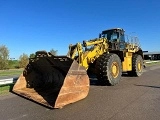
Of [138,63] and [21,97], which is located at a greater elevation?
[138,63]

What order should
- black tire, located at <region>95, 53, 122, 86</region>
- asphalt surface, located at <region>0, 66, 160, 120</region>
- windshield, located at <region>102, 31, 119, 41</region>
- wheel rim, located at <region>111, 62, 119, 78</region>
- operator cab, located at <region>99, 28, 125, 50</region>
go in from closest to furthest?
1. asphalt surface, located at <region>0, 66, 160, 120</region>
2. black tire, located at <region>95, 53, 122, 86</region>
3. wheel rim, located at <region>111, 62, 119, 78</region>
4. operator cab, located at <region>99, 28, 125, 50</region>
5. windshield, located at <region>102, 31, 119, 41</region>

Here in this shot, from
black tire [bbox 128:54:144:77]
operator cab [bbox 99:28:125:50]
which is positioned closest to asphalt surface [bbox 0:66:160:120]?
operator cab [bbox 99:28:125:50]

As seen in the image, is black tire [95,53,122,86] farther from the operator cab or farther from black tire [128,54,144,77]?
black tire [128,54,144,77]

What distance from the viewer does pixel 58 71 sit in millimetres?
9695

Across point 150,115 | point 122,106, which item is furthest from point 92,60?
point 150,115

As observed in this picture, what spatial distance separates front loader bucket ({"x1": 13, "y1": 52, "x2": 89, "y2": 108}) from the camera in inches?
292

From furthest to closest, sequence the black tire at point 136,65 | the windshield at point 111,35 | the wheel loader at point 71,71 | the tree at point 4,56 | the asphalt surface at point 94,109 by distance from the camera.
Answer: the tree at point 4,56, the black tire at point 136,65, the windshield at point 111,35, the wheel loader at point 71,71, the asphalt surface at point 94,109

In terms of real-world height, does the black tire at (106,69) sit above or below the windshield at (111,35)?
below

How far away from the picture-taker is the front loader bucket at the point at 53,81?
742 cm

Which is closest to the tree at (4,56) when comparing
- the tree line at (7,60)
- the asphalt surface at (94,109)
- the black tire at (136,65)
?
the tree line at (7,60)

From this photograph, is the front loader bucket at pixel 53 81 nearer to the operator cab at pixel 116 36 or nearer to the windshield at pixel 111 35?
the operator cab at pixel 116 36

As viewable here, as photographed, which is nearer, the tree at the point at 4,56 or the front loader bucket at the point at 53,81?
the front loader bucket at the point at 53,81

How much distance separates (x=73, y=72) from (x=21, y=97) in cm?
223

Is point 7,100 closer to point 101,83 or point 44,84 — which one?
point 44,84
